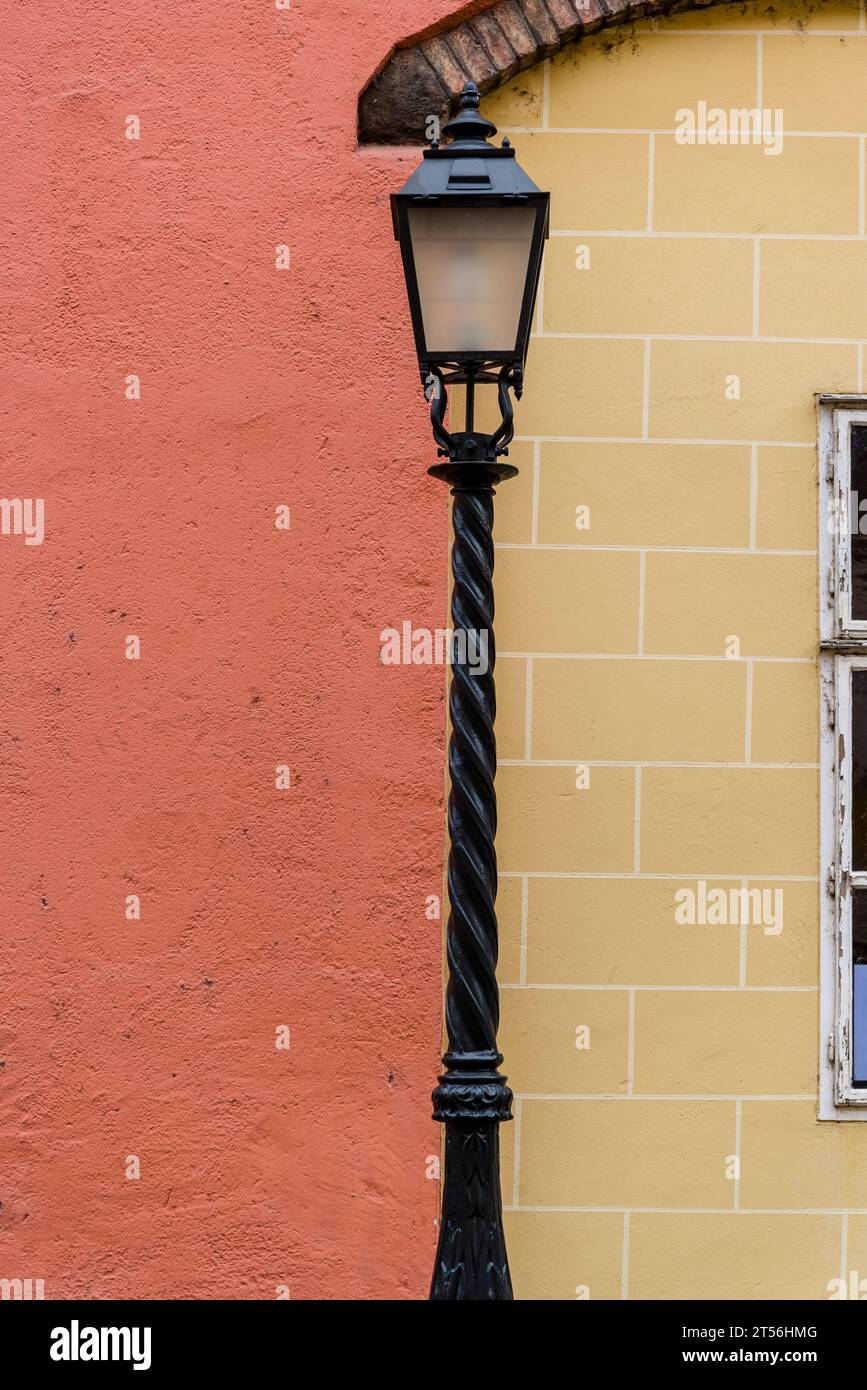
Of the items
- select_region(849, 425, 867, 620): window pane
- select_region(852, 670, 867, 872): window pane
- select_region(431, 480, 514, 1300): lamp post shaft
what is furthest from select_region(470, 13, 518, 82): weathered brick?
select_region(852, 670, 867, 872): window pane

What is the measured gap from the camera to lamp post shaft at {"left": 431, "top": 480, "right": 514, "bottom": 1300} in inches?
115

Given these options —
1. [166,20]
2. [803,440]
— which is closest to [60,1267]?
[803,440]

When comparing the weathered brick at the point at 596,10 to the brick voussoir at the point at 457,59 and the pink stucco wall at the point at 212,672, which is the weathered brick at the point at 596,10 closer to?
the brick voussoir at the point at 457,59

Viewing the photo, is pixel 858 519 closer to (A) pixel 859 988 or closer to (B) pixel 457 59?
(A) pixel 859 988

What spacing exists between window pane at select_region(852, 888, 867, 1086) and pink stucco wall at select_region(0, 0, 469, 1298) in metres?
1.12

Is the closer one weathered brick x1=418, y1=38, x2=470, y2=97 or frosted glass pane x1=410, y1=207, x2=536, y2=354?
frosted glass pane x1=410, y1=207, x2=536, y2=354

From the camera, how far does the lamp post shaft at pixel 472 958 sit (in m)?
2.93

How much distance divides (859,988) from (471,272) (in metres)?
2.15

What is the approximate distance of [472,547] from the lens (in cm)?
298

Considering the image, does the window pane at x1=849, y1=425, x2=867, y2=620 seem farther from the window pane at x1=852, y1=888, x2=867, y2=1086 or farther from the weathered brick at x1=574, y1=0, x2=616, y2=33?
the weathered brick at x1=574, y1=0, x2=616, y2=33

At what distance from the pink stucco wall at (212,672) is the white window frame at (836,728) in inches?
40.3

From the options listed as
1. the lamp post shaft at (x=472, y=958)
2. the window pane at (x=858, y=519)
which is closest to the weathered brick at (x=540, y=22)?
the window pane at (x=858, y=519)

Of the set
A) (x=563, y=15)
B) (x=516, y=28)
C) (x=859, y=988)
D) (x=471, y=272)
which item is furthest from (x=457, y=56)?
(x=859, y=988)
